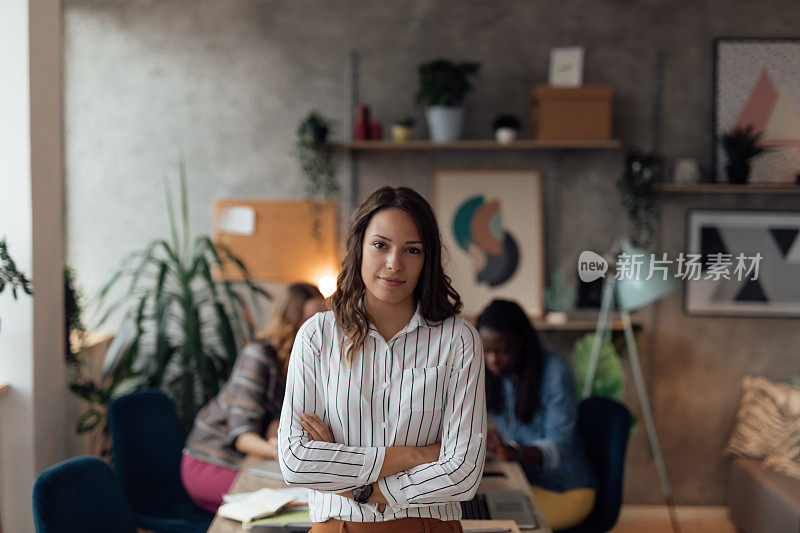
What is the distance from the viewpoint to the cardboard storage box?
375 centimetres

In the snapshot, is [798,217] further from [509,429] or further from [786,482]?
[509,429]

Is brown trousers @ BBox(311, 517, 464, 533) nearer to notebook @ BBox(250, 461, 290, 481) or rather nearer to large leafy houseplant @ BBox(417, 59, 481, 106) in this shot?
notebook @ BBox(250, 461, 290, 481)

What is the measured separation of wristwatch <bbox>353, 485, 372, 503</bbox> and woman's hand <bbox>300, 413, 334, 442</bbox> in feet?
0.36

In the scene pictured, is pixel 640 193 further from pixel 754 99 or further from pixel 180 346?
pixel 180 346

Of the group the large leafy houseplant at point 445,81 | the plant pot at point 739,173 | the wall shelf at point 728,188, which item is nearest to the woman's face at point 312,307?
the large leafy houseplant at point 445,81

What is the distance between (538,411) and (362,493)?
1.39 meters

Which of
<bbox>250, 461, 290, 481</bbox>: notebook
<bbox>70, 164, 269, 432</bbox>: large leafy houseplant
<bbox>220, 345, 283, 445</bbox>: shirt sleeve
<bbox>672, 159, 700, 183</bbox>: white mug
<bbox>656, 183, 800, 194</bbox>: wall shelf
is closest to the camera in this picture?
<bbox>250, 461, 290, 481</bbox>: notebook

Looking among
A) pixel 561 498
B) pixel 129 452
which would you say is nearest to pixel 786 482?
pixel 561 498

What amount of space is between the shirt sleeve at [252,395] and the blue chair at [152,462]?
0.30 metres

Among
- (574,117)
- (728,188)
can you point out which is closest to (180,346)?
(574,117)

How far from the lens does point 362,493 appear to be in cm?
141

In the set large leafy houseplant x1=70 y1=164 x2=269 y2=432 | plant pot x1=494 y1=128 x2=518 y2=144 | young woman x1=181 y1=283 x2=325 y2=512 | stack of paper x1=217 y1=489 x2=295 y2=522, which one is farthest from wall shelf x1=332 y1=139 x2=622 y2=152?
stack of paper x1=217 y1=489 x2=295 y2=522

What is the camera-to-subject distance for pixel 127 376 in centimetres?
342

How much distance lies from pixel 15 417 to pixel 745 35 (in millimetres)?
3926
